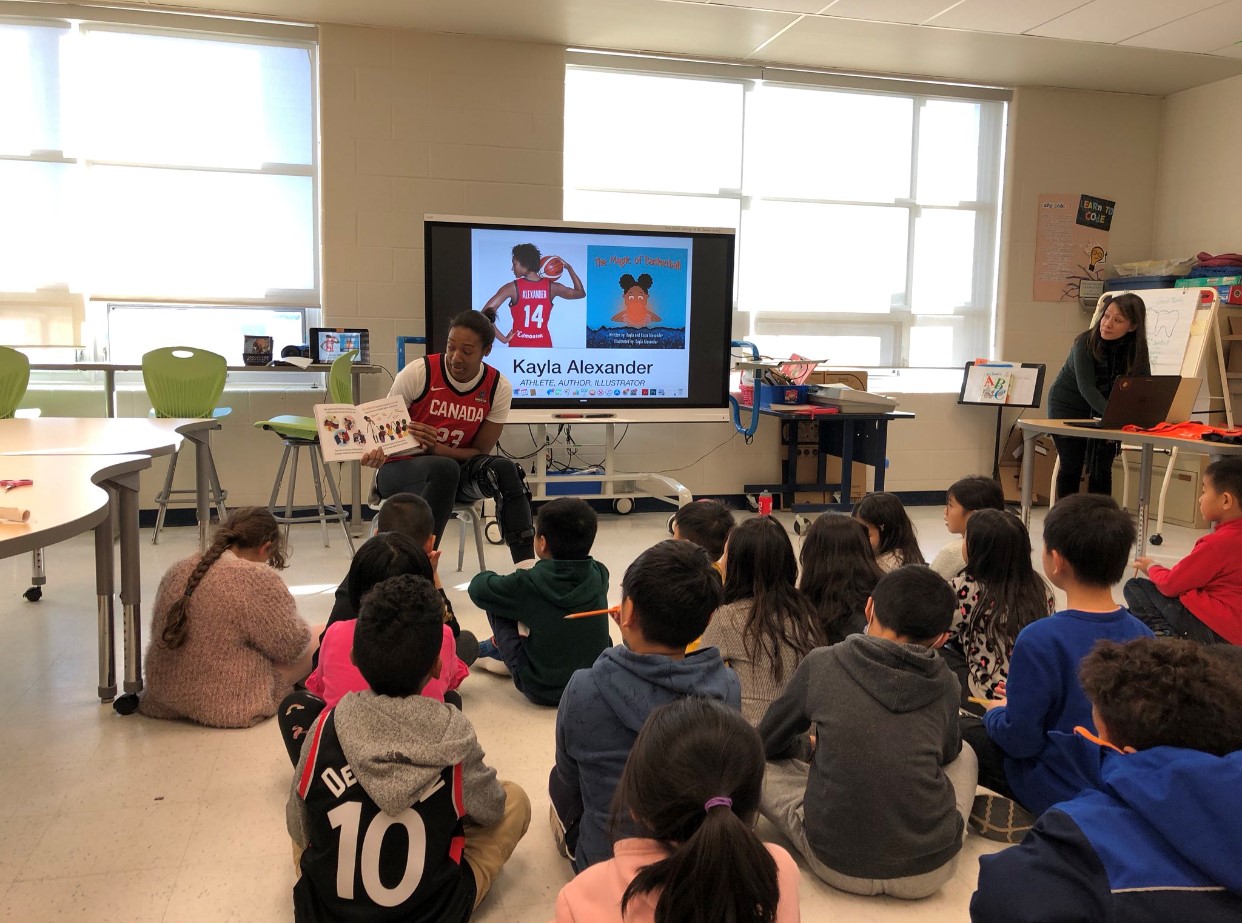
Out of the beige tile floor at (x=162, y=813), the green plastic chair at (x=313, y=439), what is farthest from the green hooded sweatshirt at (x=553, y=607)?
the green plastic chair at (x=313, y=439)

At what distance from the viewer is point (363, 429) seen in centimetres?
352

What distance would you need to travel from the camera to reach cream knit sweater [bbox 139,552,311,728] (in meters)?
2.42

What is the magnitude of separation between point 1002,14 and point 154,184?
15.3 ft

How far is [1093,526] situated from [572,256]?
3.63 m

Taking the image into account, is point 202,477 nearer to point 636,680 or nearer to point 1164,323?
point 636,680

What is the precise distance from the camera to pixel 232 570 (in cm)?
244

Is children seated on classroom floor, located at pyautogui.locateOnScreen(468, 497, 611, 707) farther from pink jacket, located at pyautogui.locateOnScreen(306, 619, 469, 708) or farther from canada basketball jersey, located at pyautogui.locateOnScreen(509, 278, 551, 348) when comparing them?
canada basketball jersey, located at pyautogui.locateOnScreen(509, 278, 551, 348)

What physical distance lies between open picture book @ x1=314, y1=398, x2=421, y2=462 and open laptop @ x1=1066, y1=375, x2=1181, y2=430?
3.05m

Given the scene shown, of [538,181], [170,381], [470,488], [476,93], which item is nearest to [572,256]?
[538,181]

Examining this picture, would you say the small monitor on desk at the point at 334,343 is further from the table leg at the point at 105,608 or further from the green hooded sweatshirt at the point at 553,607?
the green hooded sweatshirt at the point at 553,607

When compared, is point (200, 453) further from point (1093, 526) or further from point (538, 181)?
point (1093, 526)

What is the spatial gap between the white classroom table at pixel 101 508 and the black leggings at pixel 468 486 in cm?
101

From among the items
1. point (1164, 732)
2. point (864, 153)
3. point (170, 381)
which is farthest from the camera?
point (864, 153)

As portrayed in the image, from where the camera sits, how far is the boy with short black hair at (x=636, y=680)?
158cm
